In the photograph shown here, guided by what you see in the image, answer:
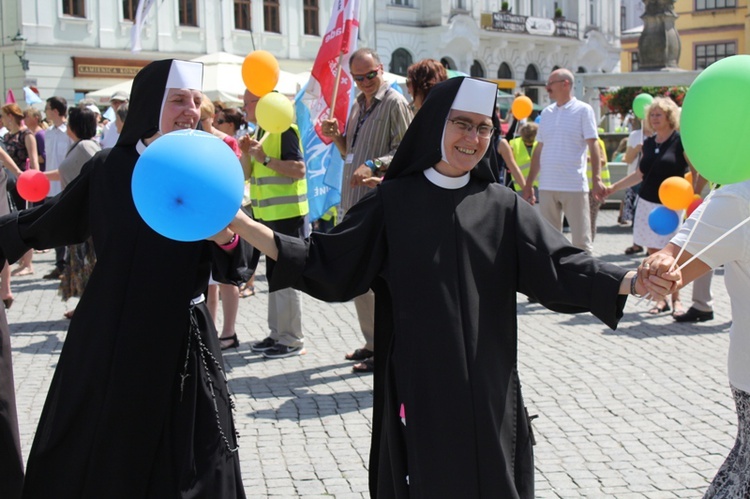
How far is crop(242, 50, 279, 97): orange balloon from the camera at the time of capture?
7258mm

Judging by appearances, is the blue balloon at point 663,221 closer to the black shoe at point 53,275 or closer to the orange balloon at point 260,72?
the orange balloon at point 260,72

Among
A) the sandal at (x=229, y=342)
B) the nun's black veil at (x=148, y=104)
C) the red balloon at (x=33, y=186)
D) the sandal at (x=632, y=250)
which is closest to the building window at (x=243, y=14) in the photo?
the sandal at (x=632, y=250)

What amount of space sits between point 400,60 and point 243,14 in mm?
9346

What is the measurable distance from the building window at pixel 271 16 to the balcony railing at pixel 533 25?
13992 mm

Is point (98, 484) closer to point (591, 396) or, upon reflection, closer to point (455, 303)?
point (455, 303)

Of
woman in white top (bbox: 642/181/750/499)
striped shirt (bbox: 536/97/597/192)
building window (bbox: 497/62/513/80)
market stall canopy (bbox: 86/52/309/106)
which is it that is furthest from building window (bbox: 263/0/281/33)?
woman in white top (bbox: 642/181/750/499)

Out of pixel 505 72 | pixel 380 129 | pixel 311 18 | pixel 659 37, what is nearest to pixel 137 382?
pixel 380 129

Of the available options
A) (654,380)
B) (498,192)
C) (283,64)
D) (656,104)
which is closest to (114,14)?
(283,64)

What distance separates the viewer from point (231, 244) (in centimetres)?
362

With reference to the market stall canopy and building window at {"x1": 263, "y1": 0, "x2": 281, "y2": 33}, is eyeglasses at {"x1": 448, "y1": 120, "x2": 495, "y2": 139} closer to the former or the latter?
the market stall canopy

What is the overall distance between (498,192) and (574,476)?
2.03m

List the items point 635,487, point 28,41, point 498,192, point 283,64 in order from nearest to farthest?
point 498,192 < point 635,487 < point 28,41 < point 283,64

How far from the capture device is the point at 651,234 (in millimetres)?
9594

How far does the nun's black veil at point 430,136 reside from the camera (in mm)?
3564
